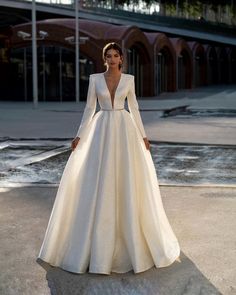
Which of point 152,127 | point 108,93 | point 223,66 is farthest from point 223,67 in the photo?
point 108,93

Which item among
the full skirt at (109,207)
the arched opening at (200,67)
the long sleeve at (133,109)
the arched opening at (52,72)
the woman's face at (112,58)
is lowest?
the full skirt at (109,207)

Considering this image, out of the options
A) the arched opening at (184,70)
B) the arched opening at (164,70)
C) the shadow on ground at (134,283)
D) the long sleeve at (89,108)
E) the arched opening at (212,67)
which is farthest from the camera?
the arched opening at (212,67)

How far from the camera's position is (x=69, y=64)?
32406 mm

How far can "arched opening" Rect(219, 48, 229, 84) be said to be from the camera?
64.2 meters

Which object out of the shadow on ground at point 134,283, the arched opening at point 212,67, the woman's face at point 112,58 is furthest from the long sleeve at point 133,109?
the arched opening at point 212,67

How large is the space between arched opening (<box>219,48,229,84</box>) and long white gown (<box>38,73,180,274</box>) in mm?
61047

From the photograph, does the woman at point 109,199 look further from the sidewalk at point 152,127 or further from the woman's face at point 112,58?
the sidewalk at point 152,127

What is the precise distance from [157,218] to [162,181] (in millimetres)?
3914

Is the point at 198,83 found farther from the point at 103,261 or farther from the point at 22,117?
the point at 103,261

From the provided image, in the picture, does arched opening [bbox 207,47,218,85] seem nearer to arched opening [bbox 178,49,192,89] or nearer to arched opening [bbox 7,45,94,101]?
arched opening [bbox 178,49,192,89]

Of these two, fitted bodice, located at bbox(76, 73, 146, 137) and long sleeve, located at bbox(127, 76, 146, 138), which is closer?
fitted bodice, located at bbox(76, 73, 146, 137)

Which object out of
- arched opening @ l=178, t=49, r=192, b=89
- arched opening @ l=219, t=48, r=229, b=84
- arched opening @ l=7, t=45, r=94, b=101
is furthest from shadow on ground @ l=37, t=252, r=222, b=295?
arched opening @ l=219, t=48, r=229, b=84

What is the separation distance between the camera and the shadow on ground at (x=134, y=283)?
3993mm

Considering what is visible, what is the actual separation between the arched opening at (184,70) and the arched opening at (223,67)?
1644cm
